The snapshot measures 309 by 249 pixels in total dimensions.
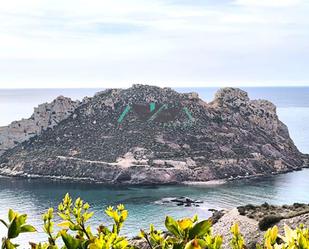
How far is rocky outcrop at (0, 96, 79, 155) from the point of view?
488 ft

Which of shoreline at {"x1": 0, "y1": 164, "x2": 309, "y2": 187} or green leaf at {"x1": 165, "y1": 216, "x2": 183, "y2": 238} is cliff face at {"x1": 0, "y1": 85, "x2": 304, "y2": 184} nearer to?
shoreline at {"x1": 0, "y1": 164, "x2": 309, "y2": 187}

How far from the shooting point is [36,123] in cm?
15138

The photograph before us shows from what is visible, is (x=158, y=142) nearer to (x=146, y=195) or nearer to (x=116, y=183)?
(x=116, y=183)

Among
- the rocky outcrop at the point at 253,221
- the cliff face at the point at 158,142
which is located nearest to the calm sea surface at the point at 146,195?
the cliff face at the point at 158,142

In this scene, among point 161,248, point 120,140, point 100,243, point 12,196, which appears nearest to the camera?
point 100,243

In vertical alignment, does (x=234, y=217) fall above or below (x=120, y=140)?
below

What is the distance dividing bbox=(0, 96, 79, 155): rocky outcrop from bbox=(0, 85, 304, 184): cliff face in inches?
82.3

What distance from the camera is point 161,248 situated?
15.3ft

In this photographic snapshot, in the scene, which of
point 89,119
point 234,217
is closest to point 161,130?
point 89,119

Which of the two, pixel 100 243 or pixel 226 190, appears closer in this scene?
pixel 100 243

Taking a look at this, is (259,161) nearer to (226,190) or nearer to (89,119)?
(226,190)

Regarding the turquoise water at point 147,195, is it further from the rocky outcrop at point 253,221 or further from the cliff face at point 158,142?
the rocky outcrop at point 253,221

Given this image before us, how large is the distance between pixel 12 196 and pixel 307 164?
8266cm

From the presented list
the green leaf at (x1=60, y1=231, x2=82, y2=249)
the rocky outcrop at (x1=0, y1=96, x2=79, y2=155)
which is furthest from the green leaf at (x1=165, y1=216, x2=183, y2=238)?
the rocky outcrop at (x1=0, y1=96, x2=79, y2=155)
